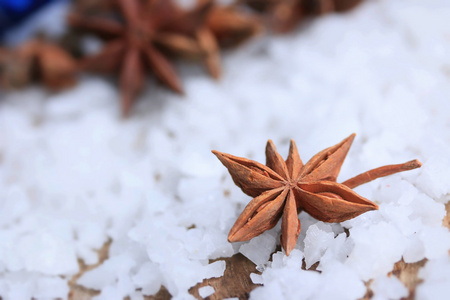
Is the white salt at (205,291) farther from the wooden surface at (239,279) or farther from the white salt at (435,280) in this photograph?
the white salt at (435,280)

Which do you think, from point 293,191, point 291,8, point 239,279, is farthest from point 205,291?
point 291,8

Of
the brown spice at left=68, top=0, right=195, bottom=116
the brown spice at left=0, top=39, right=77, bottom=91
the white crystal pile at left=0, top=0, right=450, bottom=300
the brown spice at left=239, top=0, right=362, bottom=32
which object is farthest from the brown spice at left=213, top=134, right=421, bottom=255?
the brown spice at left=0, top=39, right=77, bottom=91

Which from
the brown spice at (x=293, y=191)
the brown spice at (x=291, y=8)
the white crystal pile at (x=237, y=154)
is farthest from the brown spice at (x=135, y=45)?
the brown spice at (x=293, y=191)

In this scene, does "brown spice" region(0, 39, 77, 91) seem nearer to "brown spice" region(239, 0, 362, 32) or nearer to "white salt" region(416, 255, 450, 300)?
"brown spice" region(239, 0, 362, 32)

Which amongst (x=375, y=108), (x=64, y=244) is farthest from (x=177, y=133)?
(x=375, y=108)

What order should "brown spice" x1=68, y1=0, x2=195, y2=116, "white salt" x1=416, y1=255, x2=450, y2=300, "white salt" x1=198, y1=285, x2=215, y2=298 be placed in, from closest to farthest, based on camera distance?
1. "white salt" x1=416, y1=255, x2=450, y2=300
2. "white salt" x1=198, y1=285, x2=215, y2=298
3. "brown spice" x1=68, y1=0, x2=195, y2=116

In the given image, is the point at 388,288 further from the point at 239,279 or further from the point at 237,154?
the point at 237,154

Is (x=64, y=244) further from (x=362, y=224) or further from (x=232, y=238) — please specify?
(x=362, y=224)
